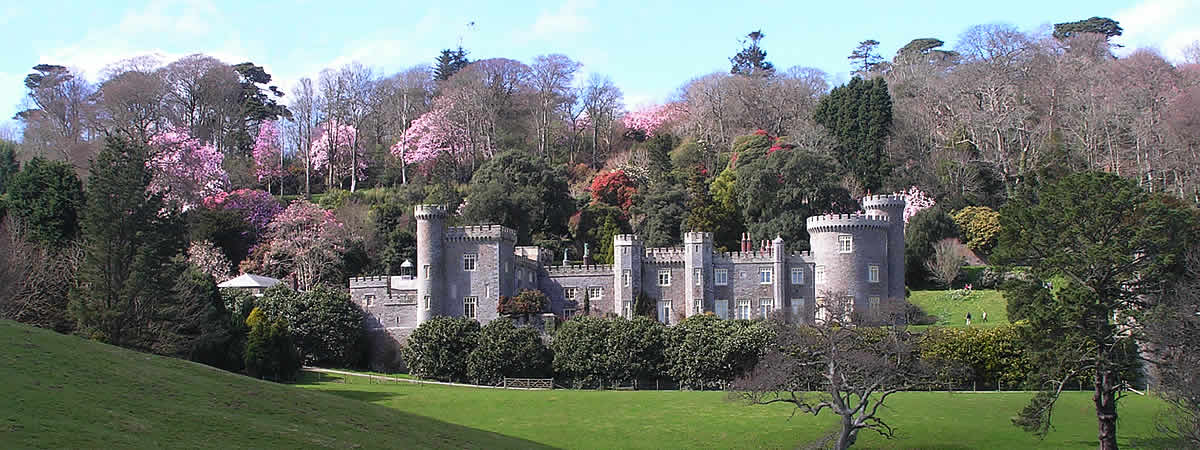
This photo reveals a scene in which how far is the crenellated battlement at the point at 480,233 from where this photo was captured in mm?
70812

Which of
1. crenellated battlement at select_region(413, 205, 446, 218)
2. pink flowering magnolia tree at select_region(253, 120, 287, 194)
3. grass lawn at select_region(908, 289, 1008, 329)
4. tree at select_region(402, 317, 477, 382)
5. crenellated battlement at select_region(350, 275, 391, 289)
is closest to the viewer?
tree at select_region(402, 317, 477, 382)

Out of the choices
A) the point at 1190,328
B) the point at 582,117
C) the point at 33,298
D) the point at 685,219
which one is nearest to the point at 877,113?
the point at 685,219

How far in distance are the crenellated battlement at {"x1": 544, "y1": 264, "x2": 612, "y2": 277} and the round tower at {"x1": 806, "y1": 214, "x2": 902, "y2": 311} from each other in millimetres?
12292

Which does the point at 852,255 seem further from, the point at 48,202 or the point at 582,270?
the point at 48,202

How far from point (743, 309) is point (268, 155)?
4517 centimetres

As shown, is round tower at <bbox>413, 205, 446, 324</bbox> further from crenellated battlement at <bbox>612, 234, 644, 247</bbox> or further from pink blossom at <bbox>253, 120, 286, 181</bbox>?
pink blossom at <bbox>253, 120, 286, 181</bbox>

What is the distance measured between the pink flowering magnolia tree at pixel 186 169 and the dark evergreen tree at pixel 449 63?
3806 cm

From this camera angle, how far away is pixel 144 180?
5738 centimetres

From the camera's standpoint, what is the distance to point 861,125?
89438 millimetres

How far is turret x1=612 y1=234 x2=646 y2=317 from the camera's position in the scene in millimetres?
71812

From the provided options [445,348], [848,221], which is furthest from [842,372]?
[445,348]

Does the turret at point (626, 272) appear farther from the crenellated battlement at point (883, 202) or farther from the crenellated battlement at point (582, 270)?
the crenellated battlement at point (883, 202)

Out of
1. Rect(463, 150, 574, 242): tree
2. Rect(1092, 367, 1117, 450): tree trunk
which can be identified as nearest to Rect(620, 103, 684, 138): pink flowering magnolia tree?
Rect(463, 150, 574, 242): tree

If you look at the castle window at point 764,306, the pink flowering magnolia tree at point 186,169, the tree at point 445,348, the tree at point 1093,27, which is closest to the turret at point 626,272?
the castle window at point 764,306
